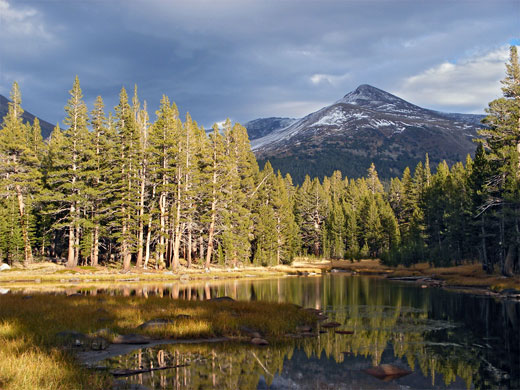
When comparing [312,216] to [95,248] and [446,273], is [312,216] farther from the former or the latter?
[95,248]

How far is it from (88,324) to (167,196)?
42.8 m

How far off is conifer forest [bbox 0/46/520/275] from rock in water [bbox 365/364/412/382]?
32.2 m

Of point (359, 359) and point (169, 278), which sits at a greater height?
point (359, 359)

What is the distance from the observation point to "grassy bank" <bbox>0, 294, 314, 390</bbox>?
9.18 metres

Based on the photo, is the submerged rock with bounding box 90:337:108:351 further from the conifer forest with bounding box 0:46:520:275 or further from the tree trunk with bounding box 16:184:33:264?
the tree trunk with bounding box 16:184:33:264

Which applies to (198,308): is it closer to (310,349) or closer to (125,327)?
(125,327)

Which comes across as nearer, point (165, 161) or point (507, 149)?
point (507, 149)

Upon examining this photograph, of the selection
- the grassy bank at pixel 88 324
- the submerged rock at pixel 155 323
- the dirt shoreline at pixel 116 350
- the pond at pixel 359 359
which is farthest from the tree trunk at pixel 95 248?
the dirt shoreline at pixel 116 350

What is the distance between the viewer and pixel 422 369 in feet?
42.2

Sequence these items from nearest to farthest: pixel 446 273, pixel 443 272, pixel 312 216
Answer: pixel 446 273, pixel 443 272, pixel 312 216

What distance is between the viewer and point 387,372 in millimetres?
12047

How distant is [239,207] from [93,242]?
21.6 meters

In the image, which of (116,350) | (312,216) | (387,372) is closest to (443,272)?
(387,372)

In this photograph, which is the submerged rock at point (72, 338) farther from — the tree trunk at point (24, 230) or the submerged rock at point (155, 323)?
the tree trunk at point (24, 230)
